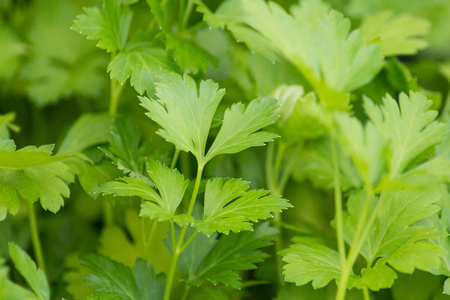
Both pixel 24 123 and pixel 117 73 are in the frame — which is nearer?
pixel 117 73

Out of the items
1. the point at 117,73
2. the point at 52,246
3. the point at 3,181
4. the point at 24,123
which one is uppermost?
the point at 117,73

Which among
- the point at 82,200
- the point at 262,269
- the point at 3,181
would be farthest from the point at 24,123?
the point at 262,269

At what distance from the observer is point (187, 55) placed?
691 mm

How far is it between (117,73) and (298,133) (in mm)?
295

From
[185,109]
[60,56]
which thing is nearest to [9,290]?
[185,109]

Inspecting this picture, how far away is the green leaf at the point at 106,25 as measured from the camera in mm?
660

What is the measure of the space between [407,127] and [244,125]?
0.20m

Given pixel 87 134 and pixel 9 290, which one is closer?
pixel 9 290

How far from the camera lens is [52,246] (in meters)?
0.96

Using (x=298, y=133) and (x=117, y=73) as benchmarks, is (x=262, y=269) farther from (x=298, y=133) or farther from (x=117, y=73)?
(x=117, y=73)

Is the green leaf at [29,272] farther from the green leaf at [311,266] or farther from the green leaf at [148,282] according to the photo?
the green leaf at [311,266]

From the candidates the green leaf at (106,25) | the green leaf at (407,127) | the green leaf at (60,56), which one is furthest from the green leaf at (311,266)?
the green leaf at (60,56)

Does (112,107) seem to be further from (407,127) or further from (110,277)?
(407,127)

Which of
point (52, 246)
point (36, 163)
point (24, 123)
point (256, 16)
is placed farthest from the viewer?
point (24, 123)
